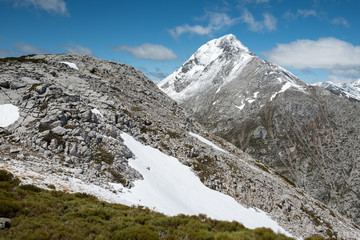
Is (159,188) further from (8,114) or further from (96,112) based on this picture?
(8,114)

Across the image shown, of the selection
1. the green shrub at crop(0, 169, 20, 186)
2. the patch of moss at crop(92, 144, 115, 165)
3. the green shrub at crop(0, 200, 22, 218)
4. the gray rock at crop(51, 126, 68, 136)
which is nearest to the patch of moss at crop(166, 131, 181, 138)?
the patch of moss at crop(92, 144, 115, 165)

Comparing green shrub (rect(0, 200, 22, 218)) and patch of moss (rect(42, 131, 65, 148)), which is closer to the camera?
green shrub (rect(0, 200, 22, 218))

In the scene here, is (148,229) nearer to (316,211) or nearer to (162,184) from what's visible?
(162,184)

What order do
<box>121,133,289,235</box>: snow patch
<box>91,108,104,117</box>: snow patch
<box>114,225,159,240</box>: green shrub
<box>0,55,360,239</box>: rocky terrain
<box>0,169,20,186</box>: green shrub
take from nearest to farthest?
<box>114,225,159,240</box>: green shrub < <box>0,169,20,186</box>: green shrub < <box>0,55,360,239</box>: rocky terrain < <box>121,133,289,235</box>: snow patch < <box>91,108,104,117</box>: snow patch

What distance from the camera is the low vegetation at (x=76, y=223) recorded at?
1108 cm

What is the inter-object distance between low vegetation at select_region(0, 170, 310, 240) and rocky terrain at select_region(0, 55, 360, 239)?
374 centimetres

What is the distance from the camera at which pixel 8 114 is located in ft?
92.2

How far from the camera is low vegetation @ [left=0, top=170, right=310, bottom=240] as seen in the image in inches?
436

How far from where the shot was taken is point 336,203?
7274 inches

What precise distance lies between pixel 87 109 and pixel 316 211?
→ 56398 mm

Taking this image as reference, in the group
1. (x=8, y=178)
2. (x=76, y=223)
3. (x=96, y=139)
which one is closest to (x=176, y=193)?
(x=96, y=139)

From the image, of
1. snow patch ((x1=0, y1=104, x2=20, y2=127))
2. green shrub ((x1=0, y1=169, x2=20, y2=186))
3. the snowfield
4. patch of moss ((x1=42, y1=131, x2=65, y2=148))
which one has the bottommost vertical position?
green shrub ((x1=0, y1=169, x2=20, y2=186))

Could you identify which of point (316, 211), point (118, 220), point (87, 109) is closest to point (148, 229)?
point (118, 220)

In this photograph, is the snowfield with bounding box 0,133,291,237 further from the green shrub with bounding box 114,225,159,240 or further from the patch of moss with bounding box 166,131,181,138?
the green shrub with bounding box 114,225,159,240
